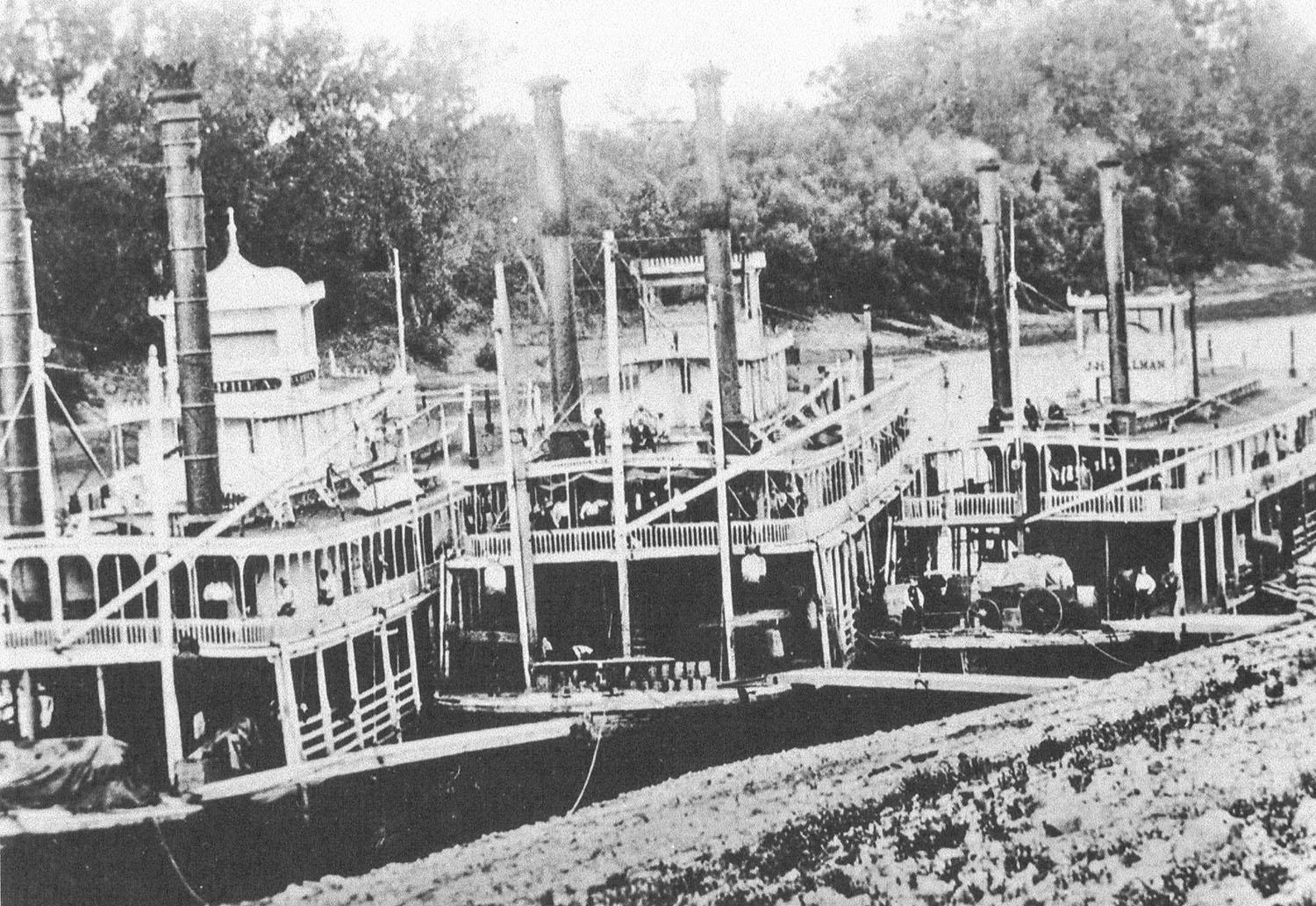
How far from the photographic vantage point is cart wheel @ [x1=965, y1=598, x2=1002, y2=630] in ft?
31.8

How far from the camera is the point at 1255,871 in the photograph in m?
7.36

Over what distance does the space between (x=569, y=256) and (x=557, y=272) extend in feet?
0.52

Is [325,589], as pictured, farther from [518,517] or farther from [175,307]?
[175,307]

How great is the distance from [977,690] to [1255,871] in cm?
244

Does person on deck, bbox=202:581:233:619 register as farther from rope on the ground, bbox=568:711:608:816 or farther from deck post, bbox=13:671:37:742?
rope on the ground, bbox=568:711:608:816

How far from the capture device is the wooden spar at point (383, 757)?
29.2 feet

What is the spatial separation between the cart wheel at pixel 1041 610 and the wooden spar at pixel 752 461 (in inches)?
64.4

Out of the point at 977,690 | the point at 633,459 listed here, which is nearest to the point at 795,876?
the point at 977,690

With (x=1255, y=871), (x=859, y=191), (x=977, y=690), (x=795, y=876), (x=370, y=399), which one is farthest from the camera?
(x=370, y=399)

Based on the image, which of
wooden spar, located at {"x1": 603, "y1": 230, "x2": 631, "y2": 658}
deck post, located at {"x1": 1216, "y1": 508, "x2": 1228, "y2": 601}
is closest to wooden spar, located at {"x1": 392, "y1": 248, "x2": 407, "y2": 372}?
wooden spar, located at {"x1": 603, "y1": 230, "x2": 631, "y2": 658}

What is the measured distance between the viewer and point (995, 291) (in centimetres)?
1023

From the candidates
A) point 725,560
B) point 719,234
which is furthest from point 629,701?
point 719,234

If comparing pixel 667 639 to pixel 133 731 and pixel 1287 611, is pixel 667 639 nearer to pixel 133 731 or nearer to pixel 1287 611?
pixel 133 731

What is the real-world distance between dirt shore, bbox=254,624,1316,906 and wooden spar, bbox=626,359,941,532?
1.70 m
